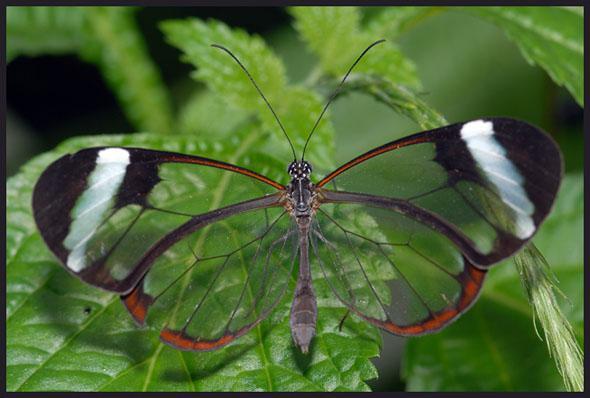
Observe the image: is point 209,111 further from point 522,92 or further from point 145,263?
point 522,92

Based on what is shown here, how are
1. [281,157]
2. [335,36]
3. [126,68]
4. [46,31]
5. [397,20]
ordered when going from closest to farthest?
[281,157]
[335,36]
[397,20]
[126,68]
[46,31]

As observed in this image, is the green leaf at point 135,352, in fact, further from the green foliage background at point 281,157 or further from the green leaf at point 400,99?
the green leaf at point 400,99

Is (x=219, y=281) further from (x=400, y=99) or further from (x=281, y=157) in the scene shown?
(x=400, y=99)

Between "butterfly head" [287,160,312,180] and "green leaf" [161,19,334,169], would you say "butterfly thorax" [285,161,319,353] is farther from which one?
"green leaf" [161,19,334,169]

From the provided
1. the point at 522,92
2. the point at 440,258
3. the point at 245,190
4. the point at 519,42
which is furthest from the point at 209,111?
the point at 522,92

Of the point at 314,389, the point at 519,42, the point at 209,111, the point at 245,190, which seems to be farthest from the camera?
the point at 209,111

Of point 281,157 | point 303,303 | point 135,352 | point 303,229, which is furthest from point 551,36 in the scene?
point 135,352
